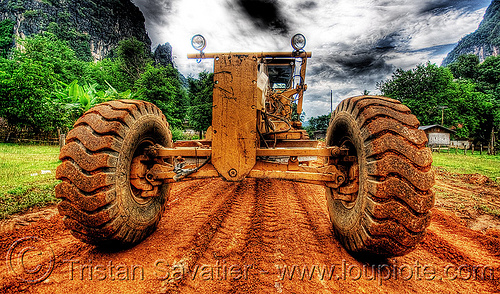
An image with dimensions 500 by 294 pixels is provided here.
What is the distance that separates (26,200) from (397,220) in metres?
5.62

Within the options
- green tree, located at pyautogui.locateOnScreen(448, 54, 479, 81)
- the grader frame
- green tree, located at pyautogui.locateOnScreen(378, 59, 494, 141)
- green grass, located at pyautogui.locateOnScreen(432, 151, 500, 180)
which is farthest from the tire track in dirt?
green tree, located at pyautogui.locateOnScreen(448, 54, 479, 81)

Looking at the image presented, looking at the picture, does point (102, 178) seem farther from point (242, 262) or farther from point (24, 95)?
point (24, 95)

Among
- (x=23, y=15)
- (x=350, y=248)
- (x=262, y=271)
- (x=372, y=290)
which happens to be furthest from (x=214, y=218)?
(x=23, y=15)

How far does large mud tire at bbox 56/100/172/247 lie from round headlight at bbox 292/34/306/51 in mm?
2386

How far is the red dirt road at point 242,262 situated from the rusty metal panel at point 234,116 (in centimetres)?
89

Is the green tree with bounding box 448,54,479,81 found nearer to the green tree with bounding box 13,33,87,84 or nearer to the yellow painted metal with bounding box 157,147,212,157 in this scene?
the yellow painted metal with bounding box 157,147,212,157

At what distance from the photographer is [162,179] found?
2.47m

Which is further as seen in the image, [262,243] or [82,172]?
[262,243]

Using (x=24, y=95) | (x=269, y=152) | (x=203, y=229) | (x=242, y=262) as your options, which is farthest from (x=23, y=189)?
(x=24, y=95)

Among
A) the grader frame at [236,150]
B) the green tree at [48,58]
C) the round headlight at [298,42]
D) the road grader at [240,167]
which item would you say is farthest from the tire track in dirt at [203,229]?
the green tree at [48,58]

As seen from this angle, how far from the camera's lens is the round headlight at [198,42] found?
2.83m

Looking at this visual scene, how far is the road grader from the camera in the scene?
67.6 inches

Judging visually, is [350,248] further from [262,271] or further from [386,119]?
[386,119]

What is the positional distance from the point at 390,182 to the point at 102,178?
247cm
